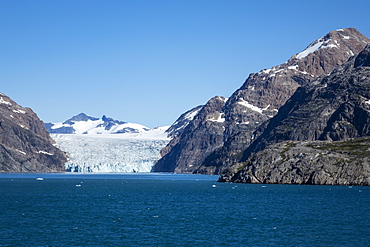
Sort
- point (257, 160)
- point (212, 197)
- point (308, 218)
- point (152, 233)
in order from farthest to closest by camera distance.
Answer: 1. point (257, 160)
2. point (212, 197)
3. point (308, 218)
4. point (152, 233)

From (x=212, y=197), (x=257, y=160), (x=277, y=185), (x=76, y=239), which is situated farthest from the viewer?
(x=257, y=160)

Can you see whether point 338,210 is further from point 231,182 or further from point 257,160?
A: point 231,182

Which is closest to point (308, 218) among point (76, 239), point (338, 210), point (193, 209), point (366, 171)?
point (338, 210)

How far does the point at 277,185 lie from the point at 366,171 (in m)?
24.7

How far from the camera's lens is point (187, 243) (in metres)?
61.9

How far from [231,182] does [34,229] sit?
120m

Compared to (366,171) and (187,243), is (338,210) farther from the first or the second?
(366,171)

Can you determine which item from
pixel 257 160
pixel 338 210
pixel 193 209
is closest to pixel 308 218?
pixel 338 210

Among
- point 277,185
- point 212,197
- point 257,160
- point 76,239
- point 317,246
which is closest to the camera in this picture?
point 317,246

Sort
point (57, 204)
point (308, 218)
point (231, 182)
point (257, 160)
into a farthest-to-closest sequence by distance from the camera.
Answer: point (231, 182) < point (257, 160) < point (57, 204) < point (308, 218)

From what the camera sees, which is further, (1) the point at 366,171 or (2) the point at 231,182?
(2) the point at 231,182

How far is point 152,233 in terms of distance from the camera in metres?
68.6

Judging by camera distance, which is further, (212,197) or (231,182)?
(231,182)

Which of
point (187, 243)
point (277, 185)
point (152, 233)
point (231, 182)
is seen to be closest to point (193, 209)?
point (152, 233)
